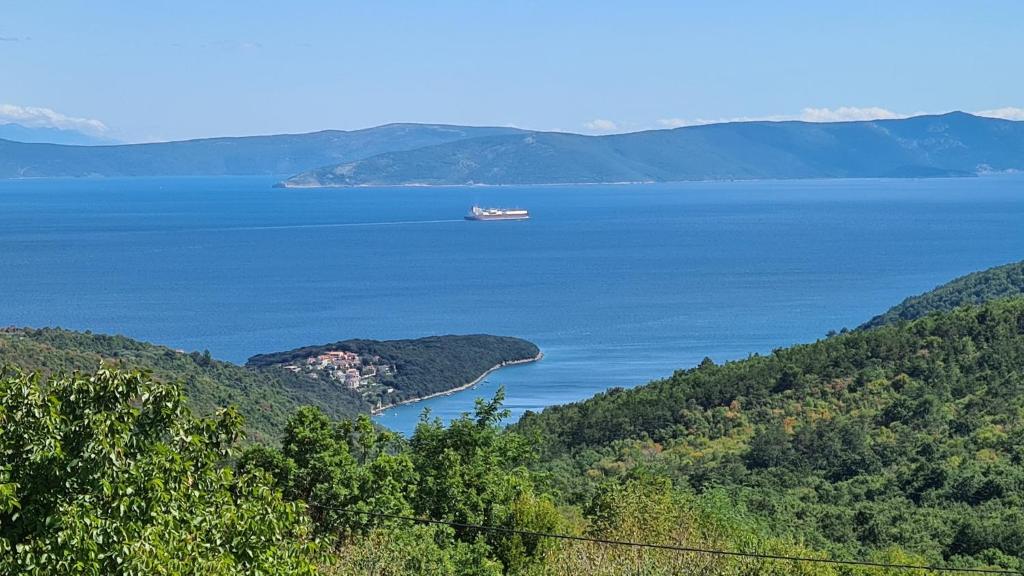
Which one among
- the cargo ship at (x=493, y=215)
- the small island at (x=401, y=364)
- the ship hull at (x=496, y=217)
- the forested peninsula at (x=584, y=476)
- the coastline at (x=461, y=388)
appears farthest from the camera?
the cargo ship at (x=493, y=215)

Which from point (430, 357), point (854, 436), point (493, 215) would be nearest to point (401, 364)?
point (430, 357)

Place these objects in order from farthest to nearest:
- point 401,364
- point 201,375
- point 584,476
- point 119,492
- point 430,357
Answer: point 430,357 < point 401,364 < point 201,375 < point 584,476 < point 119,492

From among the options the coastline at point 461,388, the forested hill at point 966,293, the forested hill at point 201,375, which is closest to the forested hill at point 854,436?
the forested hill at point 201,375

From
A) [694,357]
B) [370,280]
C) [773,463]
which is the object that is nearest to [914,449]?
[773,463]

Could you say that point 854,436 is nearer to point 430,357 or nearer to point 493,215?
point 430,357

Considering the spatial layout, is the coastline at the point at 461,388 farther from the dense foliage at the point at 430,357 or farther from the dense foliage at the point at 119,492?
the dense foliage at the point at 119,492

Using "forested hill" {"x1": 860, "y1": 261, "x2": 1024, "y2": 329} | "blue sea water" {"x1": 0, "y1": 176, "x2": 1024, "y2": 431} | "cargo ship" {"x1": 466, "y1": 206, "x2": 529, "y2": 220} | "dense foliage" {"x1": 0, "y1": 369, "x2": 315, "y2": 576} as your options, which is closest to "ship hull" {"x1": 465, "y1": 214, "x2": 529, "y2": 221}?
"cargo ship" {"x1": 466, "y1": 206, "x2": 529, "y2": 220}
